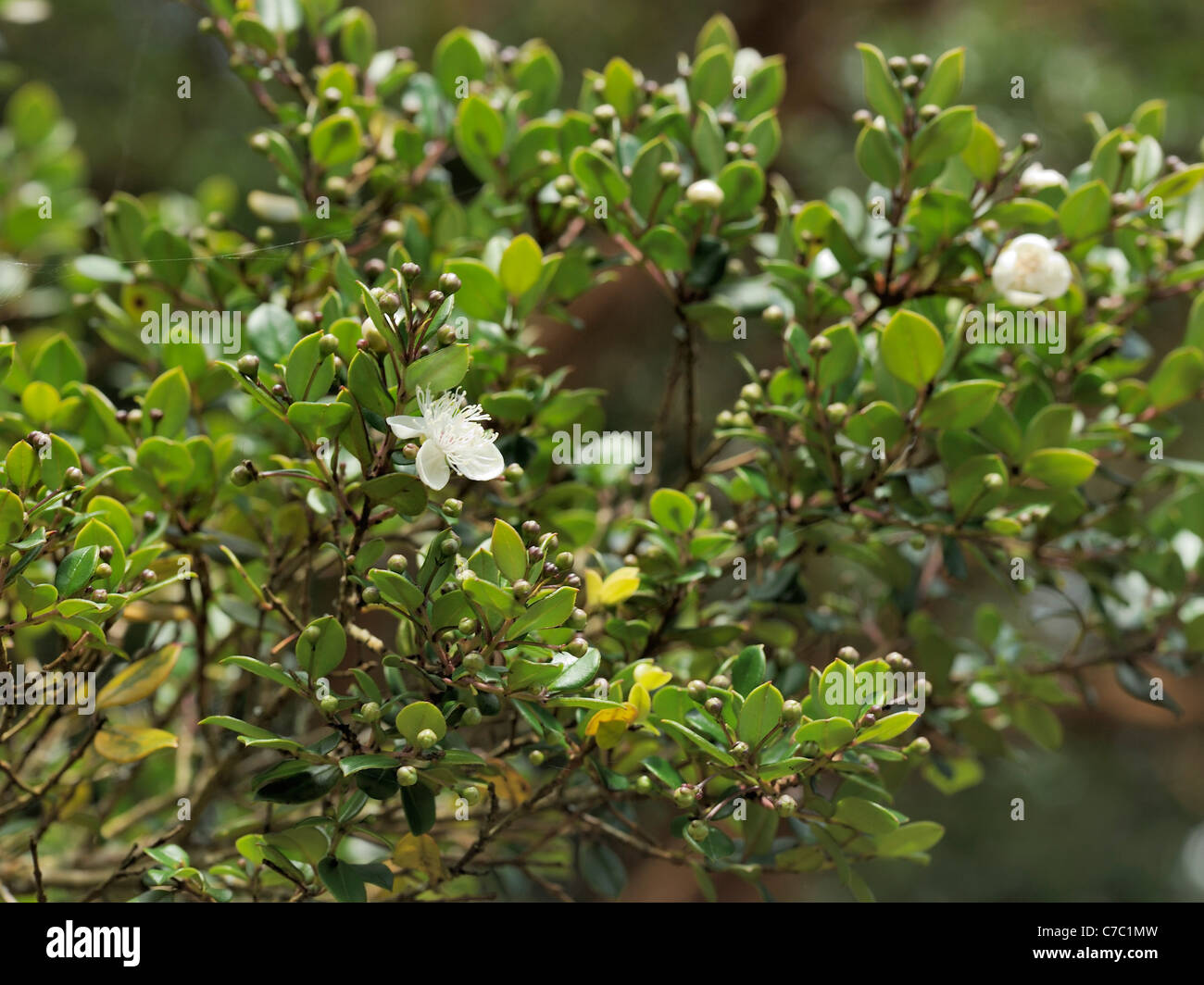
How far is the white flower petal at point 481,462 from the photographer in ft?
2.39

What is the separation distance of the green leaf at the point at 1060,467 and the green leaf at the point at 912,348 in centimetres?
13

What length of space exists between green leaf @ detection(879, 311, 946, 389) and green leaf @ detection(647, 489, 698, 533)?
0.62 ft

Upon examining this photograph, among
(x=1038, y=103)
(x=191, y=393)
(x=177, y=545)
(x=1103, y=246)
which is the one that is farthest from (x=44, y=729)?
(x=1038, y=103)

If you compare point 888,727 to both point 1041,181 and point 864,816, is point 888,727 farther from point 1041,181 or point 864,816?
point 1041,181

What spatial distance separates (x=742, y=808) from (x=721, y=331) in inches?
16.0

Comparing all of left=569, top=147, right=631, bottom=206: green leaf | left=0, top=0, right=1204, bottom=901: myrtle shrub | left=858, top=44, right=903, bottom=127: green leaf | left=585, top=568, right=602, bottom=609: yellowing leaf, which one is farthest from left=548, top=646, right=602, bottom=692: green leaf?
left=858, top=44, right=903, bottom=127: green leaf

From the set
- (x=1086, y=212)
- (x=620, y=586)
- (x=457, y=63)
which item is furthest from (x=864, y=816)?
(x=457, y=63)

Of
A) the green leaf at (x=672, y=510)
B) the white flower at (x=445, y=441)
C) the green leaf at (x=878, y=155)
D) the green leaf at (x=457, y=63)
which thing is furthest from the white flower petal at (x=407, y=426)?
the green leaf at (x=457, y=63)

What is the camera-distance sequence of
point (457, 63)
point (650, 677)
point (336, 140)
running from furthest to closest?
point (457, 63) → point (336, 140) → point (650, 677)

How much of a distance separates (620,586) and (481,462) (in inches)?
6.3

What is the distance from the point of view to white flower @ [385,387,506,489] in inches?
26.8

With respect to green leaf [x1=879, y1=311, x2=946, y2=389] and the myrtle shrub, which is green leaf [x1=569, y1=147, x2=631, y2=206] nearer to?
the myrtle shrub

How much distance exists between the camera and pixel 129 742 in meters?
0.87
